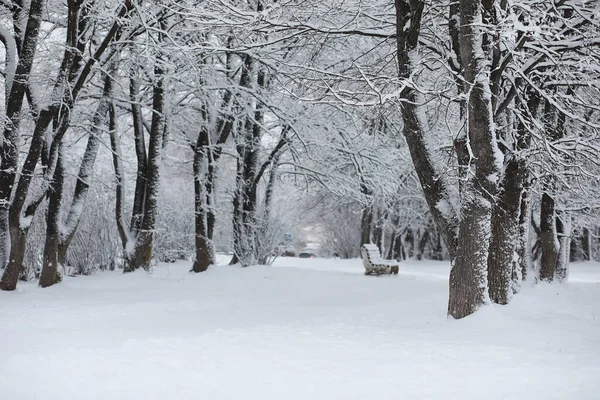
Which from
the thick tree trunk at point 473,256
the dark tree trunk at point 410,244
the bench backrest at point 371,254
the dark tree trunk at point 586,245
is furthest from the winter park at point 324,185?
the dark tree trunk at point 410,244

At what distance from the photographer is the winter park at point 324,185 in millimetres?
3994

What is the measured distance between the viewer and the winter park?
3994 mm

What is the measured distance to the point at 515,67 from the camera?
5.82m

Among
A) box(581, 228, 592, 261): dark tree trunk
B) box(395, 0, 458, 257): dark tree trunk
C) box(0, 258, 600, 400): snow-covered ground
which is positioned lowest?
box(0, 258, 600, 400): snow-covered ground

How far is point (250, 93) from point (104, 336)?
8036 millimetres

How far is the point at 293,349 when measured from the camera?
182 inches

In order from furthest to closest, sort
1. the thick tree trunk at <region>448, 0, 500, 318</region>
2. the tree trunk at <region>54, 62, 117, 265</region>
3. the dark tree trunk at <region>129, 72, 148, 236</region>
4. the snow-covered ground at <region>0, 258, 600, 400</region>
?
1. the dark tree trunk at <region>129, 72, 148, 236</region>
2. the tree trunk at <region>54, 62, 117, 265</region>
3. the thick tree trunk at <region>448, 0, 500, 318</region>
4. the snow-covered ground at <region>0, 258, 600, 400</region>

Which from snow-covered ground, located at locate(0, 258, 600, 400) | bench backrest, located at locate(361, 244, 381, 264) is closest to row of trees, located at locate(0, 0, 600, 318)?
snow-covered ground, located at locate(0, 258, 600, 400)

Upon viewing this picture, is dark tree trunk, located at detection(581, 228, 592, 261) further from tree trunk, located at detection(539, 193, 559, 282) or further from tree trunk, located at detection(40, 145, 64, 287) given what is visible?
tree trunk, located at detection(40, 145, 64, 287)

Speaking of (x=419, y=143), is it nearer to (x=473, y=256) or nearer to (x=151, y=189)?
(x=473, y=256)

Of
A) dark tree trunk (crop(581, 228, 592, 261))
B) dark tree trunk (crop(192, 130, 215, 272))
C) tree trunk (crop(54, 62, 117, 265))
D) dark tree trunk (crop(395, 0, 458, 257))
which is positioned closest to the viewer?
dark tree trunk (crop(395, 0, 458, 257))

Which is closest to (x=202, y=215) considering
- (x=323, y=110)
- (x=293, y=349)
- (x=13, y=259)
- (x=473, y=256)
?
(x=323, y=110)

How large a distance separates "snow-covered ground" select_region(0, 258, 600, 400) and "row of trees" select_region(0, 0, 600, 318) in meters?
0.90

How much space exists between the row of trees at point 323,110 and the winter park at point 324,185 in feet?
0.18
